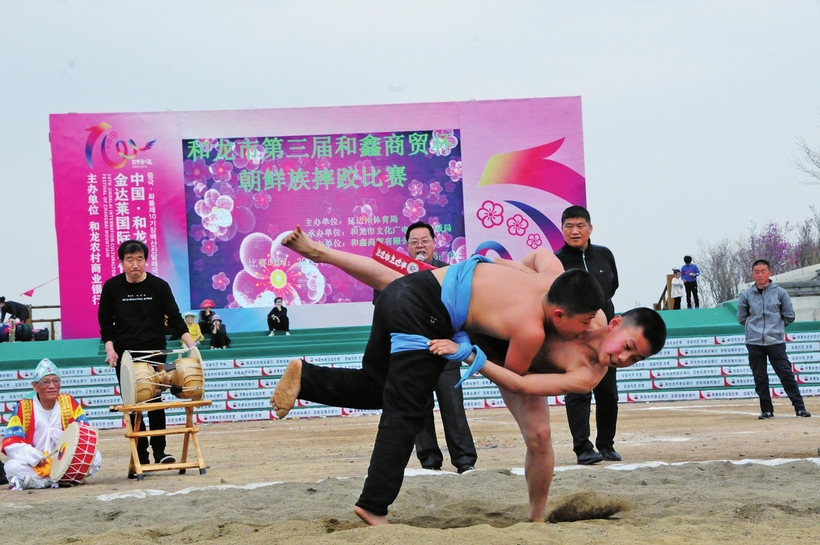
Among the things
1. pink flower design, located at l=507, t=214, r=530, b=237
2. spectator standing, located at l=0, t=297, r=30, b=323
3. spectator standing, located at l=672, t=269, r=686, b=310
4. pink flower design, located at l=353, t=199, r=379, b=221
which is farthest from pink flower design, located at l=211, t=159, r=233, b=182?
spectator standing, located at l=672, t=269, r=686, b=310

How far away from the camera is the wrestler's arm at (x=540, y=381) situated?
12.2 ft

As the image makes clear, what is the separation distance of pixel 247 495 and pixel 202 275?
14303 millimetres

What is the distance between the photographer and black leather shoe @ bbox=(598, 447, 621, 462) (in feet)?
20.7

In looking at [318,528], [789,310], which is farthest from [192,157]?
[318,528]

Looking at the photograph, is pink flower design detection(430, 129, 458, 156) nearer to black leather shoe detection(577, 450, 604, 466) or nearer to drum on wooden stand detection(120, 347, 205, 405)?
drum on wooden stand detection(120, 347, 205, 405)

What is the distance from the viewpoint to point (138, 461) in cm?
669

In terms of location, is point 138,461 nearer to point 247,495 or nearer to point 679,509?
point 247,495

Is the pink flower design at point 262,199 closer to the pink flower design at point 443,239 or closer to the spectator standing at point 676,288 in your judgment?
the pink flower design at point 443,239

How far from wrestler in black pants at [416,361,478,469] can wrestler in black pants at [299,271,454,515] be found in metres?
1.98

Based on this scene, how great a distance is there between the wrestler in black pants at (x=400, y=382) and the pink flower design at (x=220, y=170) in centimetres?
1557

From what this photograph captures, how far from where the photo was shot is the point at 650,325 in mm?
3881

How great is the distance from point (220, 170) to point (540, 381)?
16155mm

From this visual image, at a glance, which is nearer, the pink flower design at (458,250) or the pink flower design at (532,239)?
the pink flower design at (458,250)

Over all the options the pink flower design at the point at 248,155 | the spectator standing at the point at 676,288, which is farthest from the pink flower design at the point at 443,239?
the spectator standing at the point at 676,288
